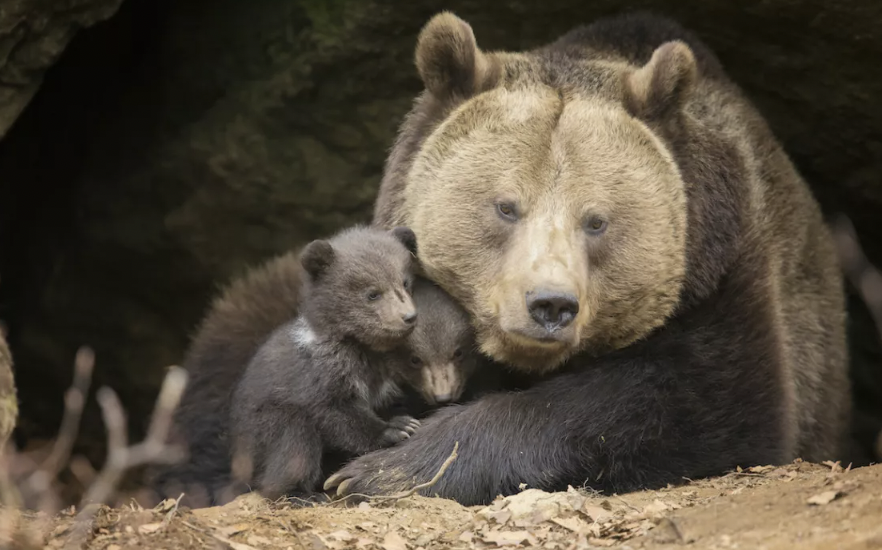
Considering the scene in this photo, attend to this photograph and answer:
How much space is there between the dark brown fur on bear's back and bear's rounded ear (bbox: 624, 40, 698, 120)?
7.81 ft

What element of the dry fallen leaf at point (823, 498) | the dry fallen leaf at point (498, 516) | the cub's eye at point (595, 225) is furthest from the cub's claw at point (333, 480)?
the dry fallen leaf at point (823, 498)

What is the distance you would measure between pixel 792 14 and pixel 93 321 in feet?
18.9

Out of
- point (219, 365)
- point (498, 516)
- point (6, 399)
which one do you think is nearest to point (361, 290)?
point (498, 516)

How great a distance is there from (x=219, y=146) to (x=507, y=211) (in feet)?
11.8

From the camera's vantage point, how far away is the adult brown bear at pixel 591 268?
193 inches

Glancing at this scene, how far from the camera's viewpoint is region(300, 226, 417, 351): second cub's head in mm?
4832

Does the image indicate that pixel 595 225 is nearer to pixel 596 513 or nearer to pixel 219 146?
pixel 596 513

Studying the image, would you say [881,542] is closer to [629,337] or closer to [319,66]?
[629,337]

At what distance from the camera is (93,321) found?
856 centimetres

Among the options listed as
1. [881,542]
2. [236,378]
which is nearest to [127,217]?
[236,378]

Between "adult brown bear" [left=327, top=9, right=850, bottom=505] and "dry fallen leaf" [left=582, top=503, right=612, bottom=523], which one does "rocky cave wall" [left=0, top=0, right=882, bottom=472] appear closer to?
"adult brown bear" [left=327, top=9, right=850, bottom=505]

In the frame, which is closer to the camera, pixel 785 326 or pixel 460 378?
pixel 460 378

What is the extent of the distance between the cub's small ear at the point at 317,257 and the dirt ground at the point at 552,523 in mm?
1127

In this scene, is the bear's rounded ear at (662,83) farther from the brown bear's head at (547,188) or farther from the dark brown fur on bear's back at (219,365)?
the dark brown fur on bear's back at (219,365)
